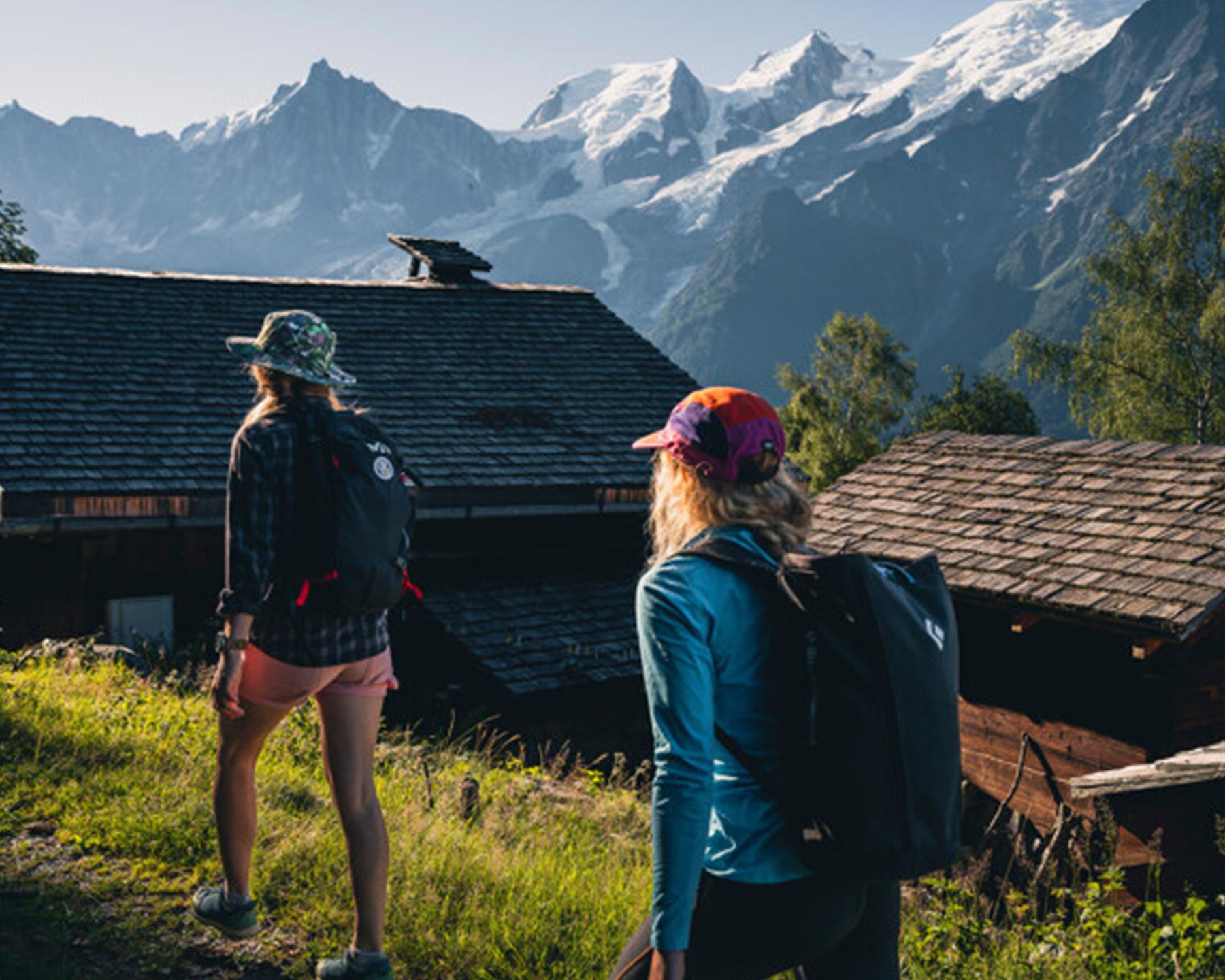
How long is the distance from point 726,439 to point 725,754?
60cm

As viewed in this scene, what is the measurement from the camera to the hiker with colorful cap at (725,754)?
1.99 metres

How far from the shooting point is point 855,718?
199cm

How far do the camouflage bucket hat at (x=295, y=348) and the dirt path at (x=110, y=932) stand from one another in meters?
1.72

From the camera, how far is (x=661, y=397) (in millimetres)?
15781

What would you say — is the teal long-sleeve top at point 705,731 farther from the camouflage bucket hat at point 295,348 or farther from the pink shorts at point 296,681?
the camouflage bucket hat at point 295,348

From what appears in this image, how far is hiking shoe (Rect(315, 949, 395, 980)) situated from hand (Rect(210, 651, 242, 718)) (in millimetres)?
751

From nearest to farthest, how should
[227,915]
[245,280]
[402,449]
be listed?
[227,915] < [402,449] < [245,280]

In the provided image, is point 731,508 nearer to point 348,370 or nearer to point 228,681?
point 228,681

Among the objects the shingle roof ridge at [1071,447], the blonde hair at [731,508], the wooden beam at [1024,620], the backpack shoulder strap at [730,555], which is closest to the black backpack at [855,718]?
the backpack shoulder strap at [730,555]

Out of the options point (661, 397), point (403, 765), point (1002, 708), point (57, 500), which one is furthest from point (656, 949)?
point (661, 397)

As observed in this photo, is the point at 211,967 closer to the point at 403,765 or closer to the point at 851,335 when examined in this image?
the point at 403,765

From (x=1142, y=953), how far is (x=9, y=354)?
1250cm

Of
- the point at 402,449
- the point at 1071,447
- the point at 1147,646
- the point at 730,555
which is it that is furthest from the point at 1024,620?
the point at 730,555

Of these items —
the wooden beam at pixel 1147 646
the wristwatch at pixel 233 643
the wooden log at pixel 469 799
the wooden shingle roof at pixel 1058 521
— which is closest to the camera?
the wristwatch at pixel 233 643
